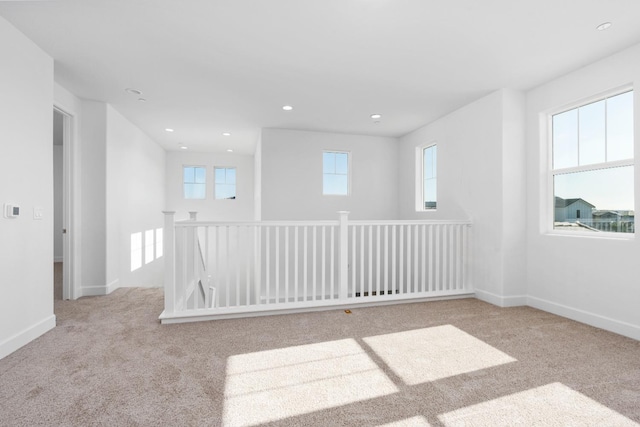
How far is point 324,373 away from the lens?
6.66 feet

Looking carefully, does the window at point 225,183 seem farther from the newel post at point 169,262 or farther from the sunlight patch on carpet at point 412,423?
the sunlight patch on carpet at point 412,423

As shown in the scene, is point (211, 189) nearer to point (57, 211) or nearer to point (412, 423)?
point (57, 211)

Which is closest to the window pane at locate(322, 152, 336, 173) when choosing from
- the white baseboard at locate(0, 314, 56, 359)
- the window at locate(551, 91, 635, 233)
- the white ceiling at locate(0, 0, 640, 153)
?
the white ceiling at locate(0, 0, 640, 153)

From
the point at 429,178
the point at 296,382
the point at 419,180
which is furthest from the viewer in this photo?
the point at 419,180

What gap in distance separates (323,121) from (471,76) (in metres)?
2.17

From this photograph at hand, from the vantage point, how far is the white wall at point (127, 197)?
4141mm

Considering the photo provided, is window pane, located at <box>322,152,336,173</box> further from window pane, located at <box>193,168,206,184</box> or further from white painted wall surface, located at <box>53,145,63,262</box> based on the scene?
white painted wall surface, located at <box>53,145,63,262</box>

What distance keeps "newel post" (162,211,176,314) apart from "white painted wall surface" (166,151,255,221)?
4.57 meters

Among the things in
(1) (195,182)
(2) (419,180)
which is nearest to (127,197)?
(1) (195,182)

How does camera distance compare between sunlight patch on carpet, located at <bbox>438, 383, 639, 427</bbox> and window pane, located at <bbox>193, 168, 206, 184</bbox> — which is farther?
window pane, located at <bbox>193, 168, 206, 184</bbox>

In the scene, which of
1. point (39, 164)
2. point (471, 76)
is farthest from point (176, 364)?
point (471, 76)

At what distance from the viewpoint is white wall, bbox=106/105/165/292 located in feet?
13.6

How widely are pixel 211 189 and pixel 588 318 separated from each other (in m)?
7.06

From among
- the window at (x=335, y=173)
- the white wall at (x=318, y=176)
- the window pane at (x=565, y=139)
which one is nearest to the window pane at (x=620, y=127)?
the window pane at (x=565, y=139)
